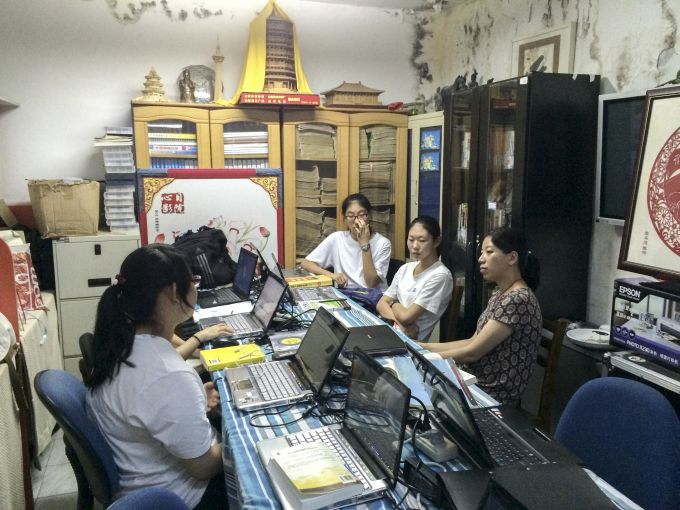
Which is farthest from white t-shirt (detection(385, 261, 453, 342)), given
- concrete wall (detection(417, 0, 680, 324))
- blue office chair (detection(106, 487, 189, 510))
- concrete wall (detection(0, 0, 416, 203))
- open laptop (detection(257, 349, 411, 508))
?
concrete wall (detection(0, 0, 416, 203))

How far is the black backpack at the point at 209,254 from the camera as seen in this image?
3.05m

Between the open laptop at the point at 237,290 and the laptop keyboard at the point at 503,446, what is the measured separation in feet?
5.42

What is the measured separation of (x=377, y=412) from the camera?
49.3 inches

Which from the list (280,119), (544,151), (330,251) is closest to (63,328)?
(330,251)

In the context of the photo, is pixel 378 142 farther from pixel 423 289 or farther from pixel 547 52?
pixel 423 289

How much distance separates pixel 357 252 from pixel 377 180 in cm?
89

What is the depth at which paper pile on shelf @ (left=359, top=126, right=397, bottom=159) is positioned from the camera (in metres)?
4.14

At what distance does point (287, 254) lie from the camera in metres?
4.07

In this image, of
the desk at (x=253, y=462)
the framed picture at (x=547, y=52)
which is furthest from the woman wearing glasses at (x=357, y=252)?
the desk at (x=253, y=462)

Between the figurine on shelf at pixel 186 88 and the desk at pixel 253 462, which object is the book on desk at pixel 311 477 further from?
the figurine on shelf at pixel 186 88

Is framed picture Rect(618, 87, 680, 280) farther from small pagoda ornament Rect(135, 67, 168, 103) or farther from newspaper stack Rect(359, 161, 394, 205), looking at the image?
small pagoda ornament Rect(135, 67, 168, 103)

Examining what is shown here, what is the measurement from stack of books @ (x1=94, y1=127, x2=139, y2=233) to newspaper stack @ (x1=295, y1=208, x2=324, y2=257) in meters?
1.16

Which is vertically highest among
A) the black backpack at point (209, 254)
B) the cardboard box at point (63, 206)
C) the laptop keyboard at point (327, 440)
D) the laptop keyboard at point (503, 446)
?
the cardboard box at point (63, 206)

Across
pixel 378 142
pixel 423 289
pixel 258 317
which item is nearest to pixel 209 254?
pixel 258 317
